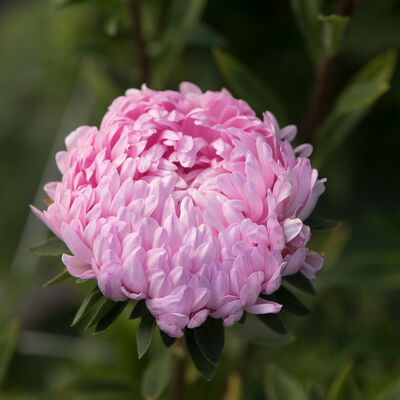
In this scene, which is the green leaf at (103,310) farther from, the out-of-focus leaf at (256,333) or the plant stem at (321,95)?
the plant stem at (321,95)

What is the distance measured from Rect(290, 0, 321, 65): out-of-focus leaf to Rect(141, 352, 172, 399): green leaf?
1.88 feet

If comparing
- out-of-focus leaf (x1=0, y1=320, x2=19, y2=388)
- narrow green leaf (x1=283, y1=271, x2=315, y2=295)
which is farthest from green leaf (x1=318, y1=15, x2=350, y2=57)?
out-of-focus leaf (x1=0, y1=320, x2=19, y2=388)

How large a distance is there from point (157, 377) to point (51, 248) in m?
0.33

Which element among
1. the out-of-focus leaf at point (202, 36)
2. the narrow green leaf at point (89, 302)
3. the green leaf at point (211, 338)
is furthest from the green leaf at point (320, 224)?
the out-of-focus leaf at point (202, 36)

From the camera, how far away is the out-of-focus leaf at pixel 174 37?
3.96 ft

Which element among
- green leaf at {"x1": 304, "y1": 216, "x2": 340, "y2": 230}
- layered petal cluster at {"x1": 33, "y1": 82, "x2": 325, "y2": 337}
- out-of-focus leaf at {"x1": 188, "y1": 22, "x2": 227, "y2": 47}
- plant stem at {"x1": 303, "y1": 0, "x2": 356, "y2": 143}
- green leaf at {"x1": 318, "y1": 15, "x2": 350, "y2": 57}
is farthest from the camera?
out-of-focus leaf at {"x1": 188, "y1": 22, "x2": 227, "y2": 47}

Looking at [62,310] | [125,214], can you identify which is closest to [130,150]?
[125,214]

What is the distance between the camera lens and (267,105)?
1.11 meters

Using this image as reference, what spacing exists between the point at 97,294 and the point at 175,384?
0.37m

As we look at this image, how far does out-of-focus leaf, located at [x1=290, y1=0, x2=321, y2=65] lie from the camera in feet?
3.43

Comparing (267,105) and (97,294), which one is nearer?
(97,294)

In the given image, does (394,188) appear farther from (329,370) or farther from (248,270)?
(248,270)

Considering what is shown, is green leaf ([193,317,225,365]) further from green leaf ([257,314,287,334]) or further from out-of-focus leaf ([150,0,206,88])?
out-of-focus leaf ([150,0,206,88])

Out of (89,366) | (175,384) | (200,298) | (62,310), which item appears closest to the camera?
(200,298)
